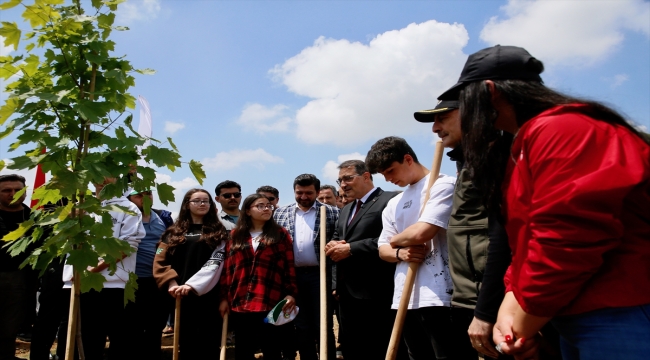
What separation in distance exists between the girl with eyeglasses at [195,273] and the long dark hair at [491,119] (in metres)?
3.92

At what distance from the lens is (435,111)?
274 cm

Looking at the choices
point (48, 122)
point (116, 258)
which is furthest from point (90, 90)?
point (116, 258)

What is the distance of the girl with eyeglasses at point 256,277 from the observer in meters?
4.96

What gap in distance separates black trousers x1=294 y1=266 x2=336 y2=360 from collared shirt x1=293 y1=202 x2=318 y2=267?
100 millimetres

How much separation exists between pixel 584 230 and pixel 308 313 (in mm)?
4310

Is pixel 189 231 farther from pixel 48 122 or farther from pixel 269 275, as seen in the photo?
pixel 48 122

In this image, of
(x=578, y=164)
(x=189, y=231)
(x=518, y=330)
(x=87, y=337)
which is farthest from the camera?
(x=189, y=231)

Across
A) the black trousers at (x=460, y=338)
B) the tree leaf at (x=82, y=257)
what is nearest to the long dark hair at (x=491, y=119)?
the black trousers at (x=460, y=338)

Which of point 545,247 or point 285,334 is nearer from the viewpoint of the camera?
point 545,247

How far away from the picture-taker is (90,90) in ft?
8.75

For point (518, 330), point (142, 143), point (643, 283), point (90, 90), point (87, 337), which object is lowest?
point (87, 337)

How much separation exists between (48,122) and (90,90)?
0.27 meters

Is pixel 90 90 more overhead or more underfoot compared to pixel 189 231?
more overhead

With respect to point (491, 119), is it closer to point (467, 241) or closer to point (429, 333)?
point (467, 241)
